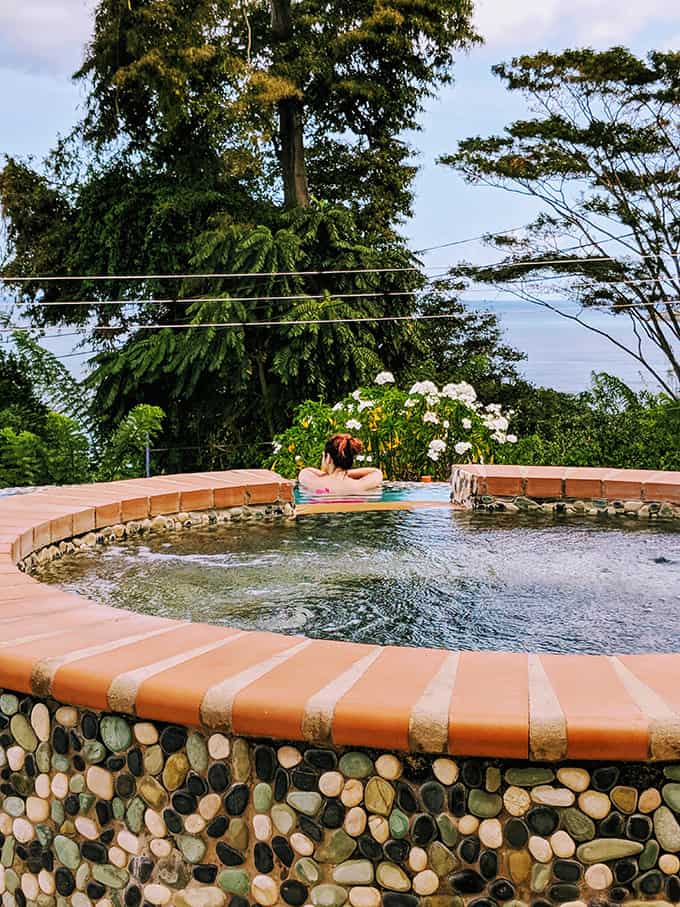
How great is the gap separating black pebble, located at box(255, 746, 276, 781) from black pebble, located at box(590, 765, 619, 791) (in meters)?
0.49

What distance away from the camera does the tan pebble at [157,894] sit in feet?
5.26

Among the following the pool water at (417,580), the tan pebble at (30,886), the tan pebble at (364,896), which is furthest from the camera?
the pool water at (417,580)

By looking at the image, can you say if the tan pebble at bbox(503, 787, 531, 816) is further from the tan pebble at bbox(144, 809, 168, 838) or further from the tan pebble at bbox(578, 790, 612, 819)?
the tan pebble at bbox(144, 809, 168, 838)

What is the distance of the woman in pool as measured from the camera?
463cm

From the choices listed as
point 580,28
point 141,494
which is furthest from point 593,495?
point 580,28

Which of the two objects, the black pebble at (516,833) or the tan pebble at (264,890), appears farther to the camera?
the tan pebble at (264,890)

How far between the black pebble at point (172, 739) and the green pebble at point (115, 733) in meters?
0.07

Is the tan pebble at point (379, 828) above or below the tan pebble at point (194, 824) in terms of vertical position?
above

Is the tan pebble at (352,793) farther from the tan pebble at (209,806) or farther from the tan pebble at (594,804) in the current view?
the tan pebble at (594,804)

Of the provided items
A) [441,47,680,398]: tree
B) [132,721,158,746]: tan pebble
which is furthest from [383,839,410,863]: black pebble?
[441,47,680,398]: tree

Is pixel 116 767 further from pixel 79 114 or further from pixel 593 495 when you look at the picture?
pixel 79 114

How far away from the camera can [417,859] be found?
1449 mm

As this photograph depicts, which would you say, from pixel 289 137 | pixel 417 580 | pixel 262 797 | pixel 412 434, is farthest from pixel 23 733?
pixel 289 137

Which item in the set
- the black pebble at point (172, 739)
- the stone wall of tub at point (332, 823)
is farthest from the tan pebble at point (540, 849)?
the black pebble at point (172, 739)
